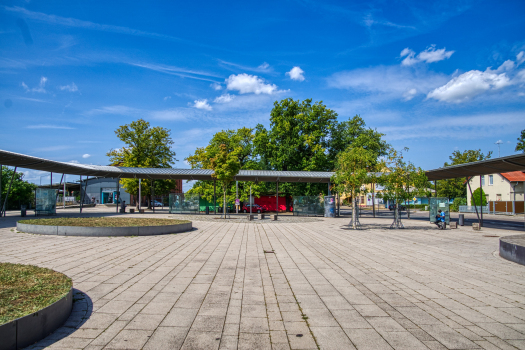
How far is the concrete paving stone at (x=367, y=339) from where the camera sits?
3.72m

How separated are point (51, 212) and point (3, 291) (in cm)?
Answer: 2564

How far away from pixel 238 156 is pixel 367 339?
44.6m

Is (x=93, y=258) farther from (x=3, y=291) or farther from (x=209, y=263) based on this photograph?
(x=3, y=291)

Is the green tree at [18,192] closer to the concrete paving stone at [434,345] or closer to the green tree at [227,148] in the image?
the green tree at [227,148]

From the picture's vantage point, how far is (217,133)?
45719 millimetres

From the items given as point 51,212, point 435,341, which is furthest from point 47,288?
point 51,212

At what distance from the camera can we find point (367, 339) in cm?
392

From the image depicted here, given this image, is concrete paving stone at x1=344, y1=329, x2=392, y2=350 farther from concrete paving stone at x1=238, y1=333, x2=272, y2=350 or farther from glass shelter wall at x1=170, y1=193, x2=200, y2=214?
glass shelter wall at x1=170, y1=193, x2=200, y2=214

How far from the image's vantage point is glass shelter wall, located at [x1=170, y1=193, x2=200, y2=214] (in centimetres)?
3291

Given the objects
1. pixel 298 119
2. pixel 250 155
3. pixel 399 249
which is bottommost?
pixel 399 249

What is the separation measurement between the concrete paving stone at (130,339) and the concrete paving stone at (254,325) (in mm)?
1181

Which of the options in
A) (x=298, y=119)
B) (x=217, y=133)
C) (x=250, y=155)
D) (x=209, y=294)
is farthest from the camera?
(x=250, y=155)

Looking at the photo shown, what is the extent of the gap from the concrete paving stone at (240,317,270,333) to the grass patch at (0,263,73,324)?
8.08 feet

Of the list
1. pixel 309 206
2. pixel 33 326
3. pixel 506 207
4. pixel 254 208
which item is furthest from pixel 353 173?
pixel 506 207
